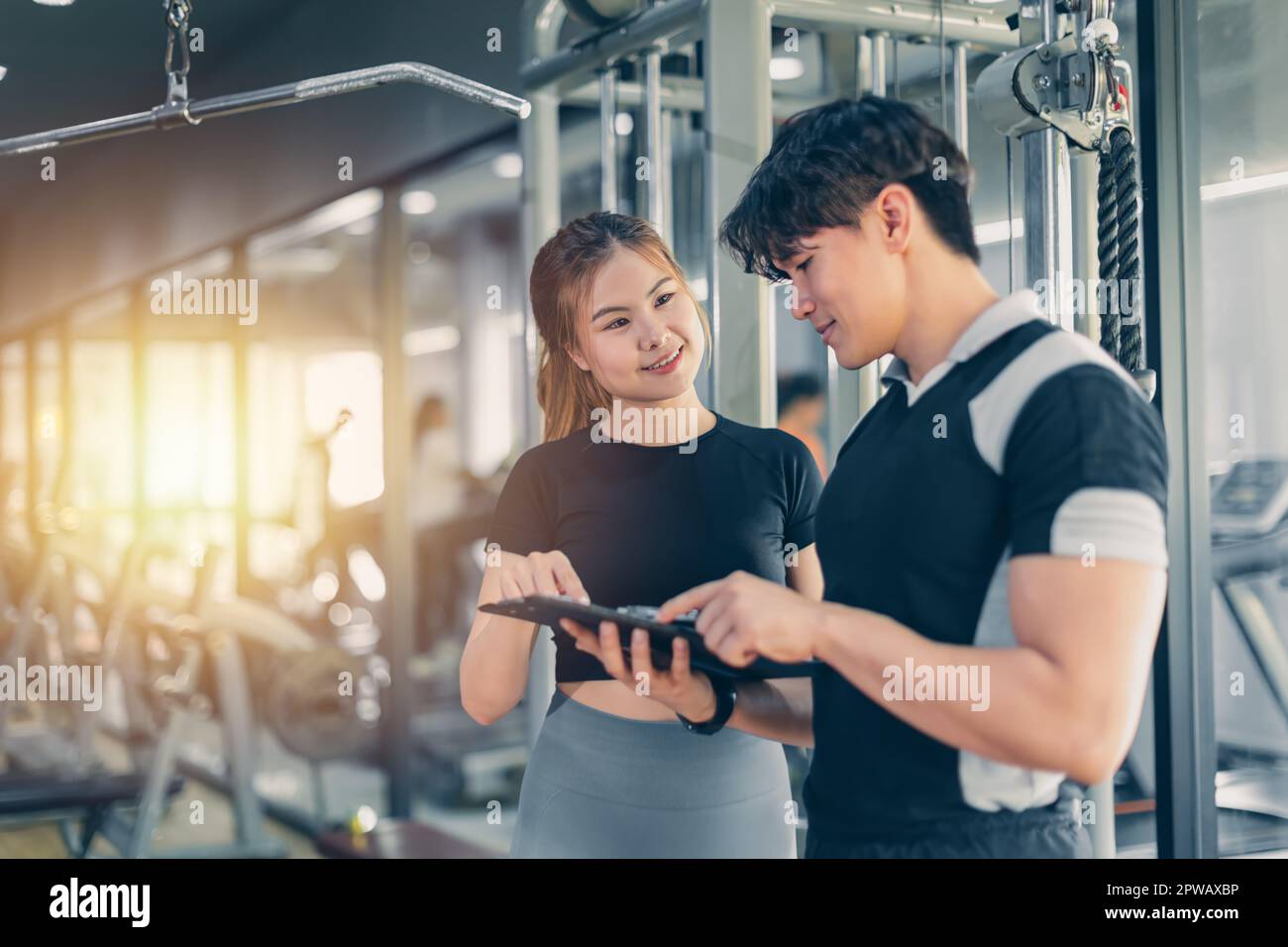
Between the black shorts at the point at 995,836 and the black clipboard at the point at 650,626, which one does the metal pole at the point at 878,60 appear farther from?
the black shorts at the point at 995,836

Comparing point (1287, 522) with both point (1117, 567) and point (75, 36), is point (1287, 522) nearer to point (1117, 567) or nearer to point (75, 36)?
point (1117, 567)

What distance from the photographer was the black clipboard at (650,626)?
3.45 feet

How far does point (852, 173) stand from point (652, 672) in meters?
0.49

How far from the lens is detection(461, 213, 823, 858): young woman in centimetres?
120

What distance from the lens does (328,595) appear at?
4641 millimetres

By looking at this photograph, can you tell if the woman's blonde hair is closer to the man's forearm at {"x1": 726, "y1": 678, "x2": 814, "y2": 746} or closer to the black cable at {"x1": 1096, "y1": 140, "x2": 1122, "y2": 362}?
the man's forearm at {"x1": 726, "y1": 678, "x2": 814, "y2": 746}

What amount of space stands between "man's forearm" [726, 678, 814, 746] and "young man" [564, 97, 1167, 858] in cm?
7

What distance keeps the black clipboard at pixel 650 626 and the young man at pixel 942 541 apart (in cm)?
2

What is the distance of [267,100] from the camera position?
55.4 inches

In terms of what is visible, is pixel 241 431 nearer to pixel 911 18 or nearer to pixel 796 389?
pixel 796 389

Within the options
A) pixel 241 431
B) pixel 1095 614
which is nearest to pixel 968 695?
pixel 1095 614

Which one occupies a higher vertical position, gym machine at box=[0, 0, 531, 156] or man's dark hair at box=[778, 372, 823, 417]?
gym machine at box=[0, 0, 531, 156]

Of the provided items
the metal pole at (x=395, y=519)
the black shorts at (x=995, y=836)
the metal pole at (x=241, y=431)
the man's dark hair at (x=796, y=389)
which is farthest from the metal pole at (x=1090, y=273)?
the metal pole at (x=241, y=431)

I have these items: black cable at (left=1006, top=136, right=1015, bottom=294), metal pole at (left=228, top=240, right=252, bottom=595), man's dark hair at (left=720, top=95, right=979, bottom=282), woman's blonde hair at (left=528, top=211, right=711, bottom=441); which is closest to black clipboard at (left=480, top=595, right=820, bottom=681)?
woman's blonde hair at (left=528, top=211, right=711, bottom=441)
